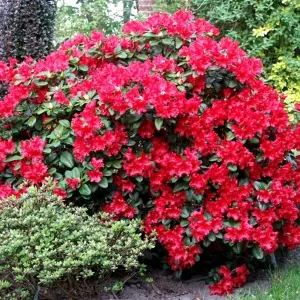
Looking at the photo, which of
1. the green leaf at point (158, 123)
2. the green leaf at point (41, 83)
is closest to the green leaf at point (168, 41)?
the green leaf at point (158, 123)

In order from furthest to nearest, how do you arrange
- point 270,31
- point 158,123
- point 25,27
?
point 270,31 → point 25,27 → point 158,123

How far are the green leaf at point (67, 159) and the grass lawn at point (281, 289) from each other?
126 cm

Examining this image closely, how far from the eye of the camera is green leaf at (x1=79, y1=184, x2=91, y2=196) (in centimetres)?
310

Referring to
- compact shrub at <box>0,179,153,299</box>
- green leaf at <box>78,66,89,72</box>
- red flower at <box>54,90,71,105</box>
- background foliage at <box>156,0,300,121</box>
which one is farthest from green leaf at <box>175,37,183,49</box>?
background foliage at <box>156,0,300,121</box>

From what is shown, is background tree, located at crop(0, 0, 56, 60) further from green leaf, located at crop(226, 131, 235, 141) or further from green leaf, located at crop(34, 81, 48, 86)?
green leaf, located at crop(226, 131, 235, 141)

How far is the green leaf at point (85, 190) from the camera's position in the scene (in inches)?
122

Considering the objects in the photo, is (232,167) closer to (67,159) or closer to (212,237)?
(212,237)

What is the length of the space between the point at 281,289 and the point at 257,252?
26cm

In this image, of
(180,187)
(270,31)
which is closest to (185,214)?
(180,187)

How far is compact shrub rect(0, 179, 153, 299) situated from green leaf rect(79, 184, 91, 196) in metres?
0.13

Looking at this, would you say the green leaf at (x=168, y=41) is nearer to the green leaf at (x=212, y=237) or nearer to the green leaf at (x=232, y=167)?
the green leaf at (x=232, y=167)

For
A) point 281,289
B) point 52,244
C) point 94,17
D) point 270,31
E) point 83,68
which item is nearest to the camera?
point 52,244

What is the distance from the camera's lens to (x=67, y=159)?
323 centimetres

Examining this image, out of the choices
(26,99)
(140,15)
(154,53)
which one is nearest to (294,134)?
(154,53)
